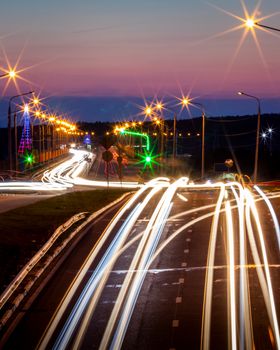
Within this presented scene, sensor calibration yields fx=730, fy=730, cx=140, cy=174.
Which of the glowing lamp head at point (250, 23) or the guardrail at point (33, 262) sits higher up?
the glowing lamp head at point (250, 23)

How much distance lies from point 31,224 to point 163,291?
13082mm

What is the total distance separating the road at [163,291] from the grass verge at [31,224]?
4.09ft

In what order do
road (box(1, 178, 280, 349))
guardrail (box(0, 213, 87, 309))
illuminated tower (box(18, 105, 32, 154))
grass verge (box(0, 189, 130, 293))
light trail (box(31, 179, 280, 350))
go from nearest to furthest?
road (box(1, 178, 280, 349)) < light trail (box(31, 179, 280, 350)) < guardrail (box(0, 213, 87, 309)) < grass verge (box(0, 189, 130, 293)) < illuminated tower (box(18, 105, 32, 154))

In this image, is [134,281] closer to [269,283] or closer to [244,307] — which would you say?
[269,283]

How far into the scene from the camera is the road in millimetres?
12695

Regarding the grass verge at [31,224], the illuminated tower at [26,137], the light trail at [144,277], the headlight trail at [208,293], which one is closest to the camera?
the headlight trail at [208,293]

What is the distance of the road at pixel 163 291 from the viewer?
12.7 m

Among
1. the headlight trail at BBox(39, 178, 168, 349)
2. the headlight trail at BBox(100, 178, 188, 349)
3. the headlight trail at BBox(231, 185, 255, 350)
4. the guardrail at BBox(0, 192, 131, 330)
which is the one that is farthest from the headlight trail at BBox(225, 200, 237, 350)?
the guardrail at BBox(0, 192, 131, 330)

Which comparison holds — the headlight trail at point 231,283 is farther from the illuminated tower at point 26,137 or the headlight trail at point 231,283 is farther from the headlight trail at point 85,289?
the illuminated tower at point 26,137

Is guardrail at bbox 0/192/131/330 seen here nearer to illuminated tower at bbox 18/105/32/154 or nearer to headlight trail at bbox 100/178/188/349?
headlight trail at bbox 100/178/188/349

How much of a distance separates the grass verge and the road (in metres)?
1.25

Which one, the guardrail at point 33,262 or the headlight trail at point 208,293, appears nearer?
the headlight trail at point 208,293

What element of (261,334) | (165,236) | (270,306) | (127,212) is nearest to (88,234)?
(165,236)

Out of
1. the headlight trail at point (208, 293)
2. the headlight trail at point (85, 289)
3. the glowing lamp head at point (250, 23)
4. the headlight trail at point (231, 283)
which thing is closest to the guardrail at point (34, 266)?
the headlight trail at point (85, 289)
